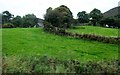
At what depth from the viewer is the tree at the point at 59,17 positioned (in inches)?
1532

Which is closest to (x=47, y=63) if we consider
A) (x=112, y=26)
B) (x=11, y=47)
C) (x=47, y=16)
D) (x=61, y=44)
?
(x=11, y=47)

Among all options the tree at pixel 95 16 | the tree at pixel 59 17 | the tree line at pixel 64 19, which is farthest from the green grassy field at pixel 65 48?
the tree at pixel 95 16

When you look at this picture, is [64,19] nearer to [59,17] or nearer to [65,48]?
[59,17]

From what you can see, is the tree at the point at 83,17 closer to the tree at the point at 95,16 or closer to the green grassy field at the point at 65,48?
the tree at the point at 95,16

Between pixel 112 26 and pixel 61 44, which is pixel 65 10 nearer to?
pixel 112 26

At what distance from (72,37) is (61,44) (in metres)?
5.01

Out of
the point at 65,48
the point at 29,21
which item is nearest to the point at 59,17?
the point at 65,48

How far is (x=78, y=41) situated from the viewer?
95.0ft

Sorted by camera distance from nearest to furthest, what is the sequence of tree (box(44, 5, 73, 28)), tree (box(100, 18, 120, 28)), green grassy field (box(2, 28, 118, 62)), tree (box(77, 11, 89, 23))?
green grassy field (box(2, 28, 118, 62)), tree (box(44, 5, 73, 28)), tree (box(100, 18, 120, 28)), tree (box(77, 11, 89, 23))

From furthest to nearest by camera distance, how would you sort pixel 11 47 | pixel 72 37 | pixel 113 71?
1. pixel 72 37
2. pixel 11 47
3. pixel 113 71

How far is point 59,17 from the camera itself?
39.6 metres

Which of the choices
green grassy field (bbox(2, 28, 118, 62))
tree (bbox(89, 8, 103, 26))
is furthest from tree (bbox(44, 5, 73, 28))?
tree (bbox(89, 8, 103, 26))

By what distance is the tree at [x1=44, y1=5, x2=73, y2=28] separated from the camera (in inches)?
1532

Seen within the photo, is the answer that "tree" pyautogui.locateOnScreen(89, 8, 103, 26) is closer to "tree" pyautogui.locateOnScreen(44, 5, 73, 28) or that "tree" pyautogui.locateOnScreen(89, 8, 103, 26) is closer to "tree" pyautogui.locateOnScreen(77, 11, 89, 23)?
"tree" pyautogui.locateOnScreen(77, 11, 89, 23)
